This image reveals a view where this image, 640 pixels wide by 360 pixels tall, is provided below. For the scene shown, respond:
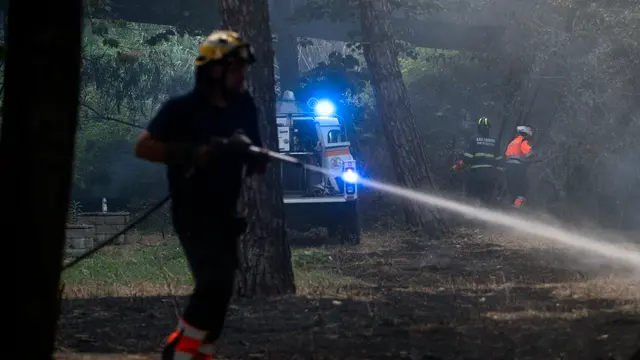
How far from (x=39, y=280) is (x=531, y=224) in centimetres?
1753

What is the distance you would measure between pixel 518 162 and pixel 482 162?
1.10 meters

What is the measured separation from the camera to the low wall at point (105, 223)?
17.3m

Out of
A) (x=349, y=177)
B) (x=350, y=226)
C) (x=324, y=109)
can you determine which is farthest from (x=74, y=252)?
(x=324, y=109)

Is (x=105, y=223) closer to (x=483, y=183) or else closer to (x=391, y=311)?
(x=483, y=183)

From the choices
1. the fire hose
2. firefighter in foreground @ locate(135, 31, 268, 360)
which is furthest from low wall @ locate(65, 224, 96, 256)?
firefighter in foreground @ locate(135, 31, 268, 360)

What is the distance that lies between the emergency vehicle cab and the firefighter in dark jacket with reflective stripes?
4079mm

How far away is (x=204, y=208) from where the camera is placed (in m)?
5.47

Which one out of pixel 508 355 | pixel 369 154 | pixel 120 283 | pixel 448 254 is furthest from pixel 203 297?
pixel 369 154

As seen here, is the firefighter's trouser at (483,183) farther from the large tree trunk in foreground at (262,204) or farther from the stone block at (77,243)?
the large tree trunk in foreground at (262,204)

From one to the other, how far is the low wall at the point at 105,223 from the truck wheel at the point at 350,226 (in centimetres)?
388

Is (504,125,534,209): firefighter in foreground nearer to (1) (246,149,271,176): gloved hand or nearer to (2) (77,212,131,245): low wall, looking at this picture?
(2) (77,212,131,245): low wall

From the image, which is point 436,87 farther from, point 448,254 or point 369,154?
point 448,254

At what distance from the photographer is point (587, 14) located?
74.8 feet

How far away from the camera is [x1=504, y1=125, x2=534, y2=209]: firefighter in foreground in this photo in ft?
68.8
